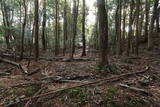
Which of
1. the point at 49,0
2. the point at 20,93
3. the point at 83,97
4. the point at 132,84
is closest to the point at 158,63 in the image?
the point at 132,84

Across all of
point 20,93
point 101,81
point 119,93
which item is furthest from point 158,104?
point 20,93

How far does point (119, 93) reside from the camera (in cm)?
440

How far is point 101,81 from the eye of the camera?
5.34 m

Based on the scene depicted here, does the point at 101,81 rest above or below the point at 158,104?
above

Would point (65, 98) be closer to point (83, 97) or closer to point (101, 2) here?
point (83, 97)

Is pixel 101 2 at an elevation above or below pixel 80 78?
above

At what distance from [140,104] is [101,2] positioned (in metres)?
4.88

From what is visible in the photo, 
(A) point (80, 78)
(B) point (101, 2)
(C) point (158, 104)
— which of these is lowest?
(C) point (158, 104)

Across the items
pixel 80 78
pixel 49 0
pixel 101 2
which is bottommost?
pixel 80 78

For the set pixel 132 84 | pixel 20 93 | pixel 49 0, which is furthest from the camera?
pixel 49 0

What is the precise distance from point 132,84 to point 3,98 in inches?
187

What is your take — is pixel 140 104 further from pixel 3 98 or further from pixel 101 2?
pixel 101 2

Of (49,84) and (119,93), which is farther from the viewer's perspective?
(49,84)

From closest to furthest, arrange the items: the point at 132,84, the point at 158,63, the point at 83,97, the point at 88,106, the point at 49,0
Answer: the point at 88,106, the point at 83,97, the point at 132,84, the point at 158,63, the point at 49,0
